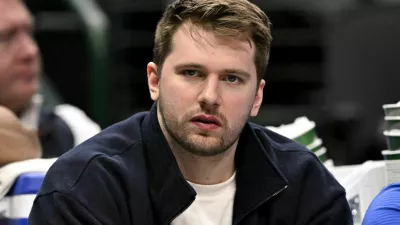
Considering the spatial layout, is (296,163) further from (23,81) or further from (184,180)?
(23,81)

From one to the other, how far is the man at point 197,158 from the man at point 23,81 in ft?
4.31

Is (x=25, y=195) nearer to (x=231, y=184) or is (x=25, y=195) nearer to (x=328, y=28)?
(x=231, y=184)

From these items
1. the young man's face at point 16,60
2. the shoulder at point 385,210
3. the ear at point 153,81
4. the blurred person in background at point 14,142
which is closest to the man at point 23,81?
the young man's face at point 16,60

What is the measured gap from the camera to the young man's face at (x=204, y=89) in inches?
90.7

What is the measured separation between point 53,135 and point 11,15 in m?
0.50

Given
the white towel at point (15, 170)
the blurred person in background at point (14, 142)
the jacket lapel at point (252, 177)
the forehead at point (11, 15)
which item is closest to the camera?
the jacket lapel at point (252, 177)

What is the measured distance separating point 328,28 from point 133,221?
3535mm

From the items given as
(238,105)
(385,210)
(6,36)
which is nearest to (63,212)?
(238,105)

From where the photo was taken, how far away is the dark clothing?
370 centimetres

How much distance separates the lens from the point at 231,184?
251 cm

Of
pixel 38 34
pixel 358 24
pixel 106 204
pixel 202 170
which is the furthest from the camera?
pixel 38 34

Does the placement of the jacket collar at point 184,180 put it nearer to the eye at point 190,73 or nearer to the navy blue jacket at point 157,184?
the navy blue jacket at point 157,184

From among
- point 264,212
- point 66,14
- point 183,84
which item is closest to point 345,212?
point 264,212

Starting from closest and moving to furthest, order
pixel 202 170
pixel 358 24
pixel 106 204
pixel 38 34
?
1. pixel 106 204
2. pixel 202 170
3. pixel 358 24
4. pixel 38 34
